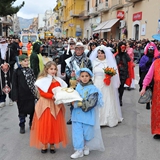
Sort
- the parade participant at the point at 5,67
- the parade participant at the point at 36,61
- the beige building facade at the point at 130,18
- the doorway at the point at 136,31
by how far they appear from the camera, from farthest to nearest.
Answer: the doorway at the point at 136,31, the beige building facade at the point at 130,18, the parade participant at the point at 5,67, the parade participant at the point at 36,61

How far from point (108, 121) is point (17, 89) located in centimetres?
205

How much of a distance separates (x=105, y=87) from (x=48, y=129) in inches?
78.9

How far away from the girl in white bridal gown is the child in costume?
153 centimetres

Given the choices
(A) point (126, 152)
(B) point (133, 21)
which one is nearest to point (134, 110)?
(A) point (126, 152)

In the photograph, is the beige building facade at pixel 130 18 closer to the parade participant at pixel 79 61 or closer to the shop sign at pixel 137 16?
the shop sign at pixel 137 16

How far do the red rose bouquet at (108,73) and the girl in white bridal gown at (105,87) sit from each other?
10 centimetres

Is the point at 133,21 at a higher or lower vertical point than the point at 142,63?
higher

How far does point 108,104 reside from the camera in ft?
→ 18.4

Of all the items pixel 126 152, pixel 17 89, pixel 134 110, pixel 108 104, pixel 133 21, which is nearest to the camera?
pixel 126 152

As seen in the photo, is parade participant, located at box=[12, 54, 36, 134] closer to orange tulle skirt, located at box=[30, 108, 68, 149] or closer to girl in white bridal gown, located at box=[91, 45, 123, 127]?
orange tulle skirt, located at box=[30, 108, 68, 149]

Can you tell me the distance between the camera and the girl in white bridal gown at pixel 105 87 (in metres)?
5.59

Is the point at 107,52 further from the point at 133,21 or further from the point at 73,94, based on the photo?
the point at 133,21

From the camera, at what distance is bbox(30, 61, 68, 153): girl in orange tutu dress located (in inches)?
158

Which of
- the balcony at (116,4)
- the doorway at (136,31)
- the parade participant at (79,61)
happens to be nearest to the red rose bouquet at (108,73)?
the parade participant at (79,61)
